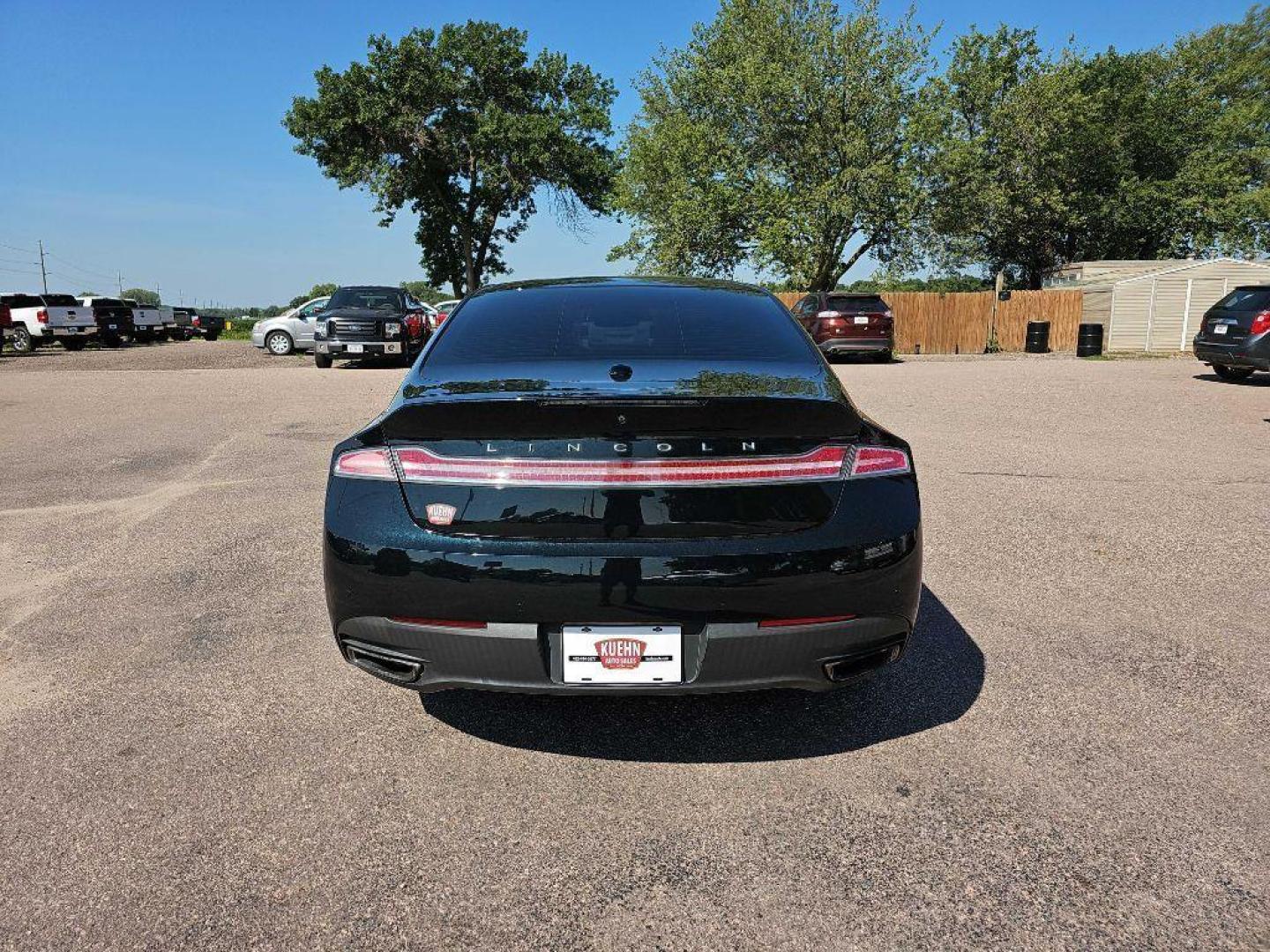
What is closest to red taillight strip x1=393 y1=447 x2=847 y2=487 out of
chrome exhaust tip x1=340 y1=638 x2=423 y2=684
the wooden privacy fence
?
chrome exhaust tip x1=340 y1=638 x2=423 y2=684

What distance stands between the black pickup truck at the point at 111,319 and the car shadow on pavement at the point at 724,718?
3202 cm

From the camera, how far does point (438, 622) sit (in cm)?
250

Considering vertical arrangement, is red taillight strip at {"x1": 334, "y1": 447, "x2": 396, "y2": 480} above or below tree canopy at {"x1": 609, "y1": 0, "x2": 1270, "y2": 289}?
below

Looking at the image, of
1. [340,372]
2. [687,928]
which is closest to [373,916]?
[687,928]

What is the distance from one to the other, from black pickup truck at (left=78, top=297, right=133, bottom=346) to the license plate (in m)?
32.6

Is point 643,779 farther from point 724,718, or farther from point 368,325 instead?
point 368,325

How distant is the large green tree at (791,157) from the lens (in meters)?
32.2

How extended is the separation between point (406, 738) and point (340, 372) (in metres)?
17.0

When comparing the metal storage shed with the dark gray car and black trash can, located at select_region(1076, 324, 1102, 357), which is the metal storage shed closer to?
black trash can, located at select_region(1076, 324, 1102, 357)

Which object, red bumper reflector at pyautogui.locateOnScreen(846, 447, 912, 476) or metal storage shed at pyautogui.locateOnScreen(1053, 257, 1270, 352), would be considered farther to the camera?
metal storage shed at pyautogui.locateOnScreen(1053, 257, 1270, 352)

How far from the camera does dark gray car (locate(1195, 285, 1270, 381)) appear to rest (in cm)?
1427

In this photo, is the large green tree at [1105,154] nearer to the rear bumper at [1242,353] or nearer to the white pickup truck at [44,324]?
the rear bumper at [1242,353]

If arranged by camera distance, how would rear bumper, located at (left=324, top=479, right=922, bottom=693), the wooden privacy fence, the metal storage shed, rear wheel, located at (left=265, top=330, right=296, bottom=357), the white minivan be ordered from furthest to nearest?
1. the wooden privacy fence
2. the metal storage shed
3. rear wheel, located at (left=265, top=330, right=296, bottom=357)
4. the white minivan
5. rear bumper, located at (left=324, top=479, right=922, bottom=693)

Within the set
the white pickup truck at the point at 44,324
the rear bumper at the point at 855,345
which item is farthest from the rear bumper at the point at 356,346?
the white pickup truck at the point at 44,324
